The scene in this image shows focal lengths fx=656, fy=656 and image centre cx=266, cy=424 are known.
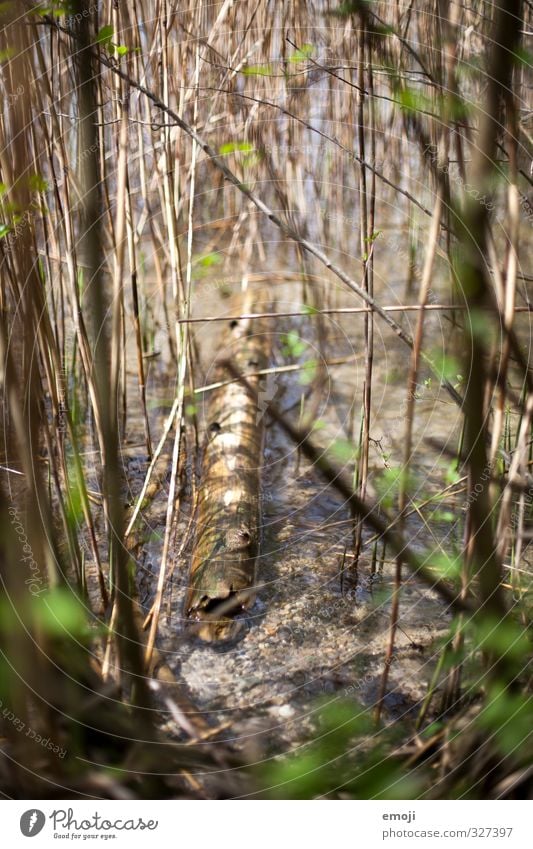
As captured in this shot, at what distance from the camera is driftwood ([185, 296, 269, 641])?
119 centimetres

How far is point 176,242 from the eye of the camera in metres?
1.29

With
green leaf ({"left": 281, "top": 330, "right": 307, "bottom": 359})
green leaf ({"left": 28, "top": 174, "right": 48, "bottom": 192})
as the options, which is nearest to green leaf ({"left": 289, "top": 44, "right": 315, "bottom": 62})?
green leaf ({"left": 28, "top": 174, "right": 48, "bottom": 192})

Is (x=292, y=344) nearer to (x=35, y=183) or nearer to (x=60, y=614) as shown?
(x=35, y=183)

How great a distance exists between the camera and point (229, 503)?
1416 mm

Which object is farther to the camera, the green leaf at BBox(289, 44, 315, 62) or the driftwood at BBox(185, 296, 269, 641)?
the driftwood at BBox(185, 296, 269, 641)

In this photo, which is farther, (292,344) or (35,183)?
(292,344)
